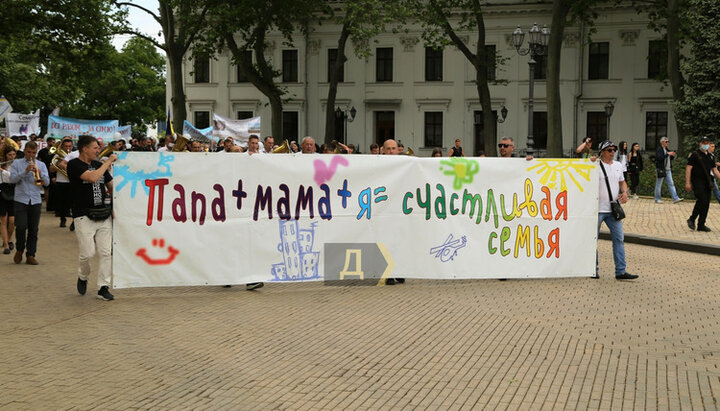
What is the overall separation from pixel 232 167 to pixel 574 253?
483 centimetres

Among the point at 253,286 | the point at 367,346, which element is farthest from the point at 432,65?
the point at 367,346

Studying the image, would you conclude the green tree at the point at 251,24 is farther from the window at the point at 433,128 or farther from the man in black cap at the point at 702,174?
the man in black cap at the point at 702,174

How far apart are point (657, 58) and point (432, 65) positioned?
47.8 ft

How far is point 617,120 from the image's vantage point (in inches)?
2111

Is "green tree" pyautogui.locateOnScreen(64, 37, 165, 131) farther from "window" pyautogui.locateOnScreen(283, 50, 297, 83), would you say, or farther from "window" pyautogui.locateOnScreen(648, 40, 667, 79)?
"window" pyautogui.locateOnScreen(648, 40, 667, 79)

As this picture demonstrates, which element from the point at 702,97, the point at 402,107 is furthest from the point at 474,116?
the point at 702,97

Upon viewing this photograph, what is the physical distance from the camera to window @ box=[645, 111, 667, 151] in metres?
53.3

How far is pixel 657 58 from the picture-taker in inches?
2046

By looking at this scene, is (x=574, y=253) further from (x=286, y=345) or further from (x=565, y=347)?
(x=286, y=345)

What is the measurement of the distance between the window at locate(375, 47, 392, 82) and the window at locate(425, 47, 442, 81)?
2584mm

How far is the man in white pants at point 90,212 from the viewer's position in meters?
9.52

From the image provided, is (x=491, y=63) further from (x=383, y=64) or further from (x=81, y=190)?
(x=81, y=190)

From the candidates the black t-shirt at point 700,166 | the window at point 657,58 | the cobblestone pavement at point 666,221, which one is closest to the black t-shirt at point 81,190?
the cobblestone pavement at point 666,221

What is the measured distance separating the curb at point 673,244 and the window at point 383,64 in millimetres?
41295
